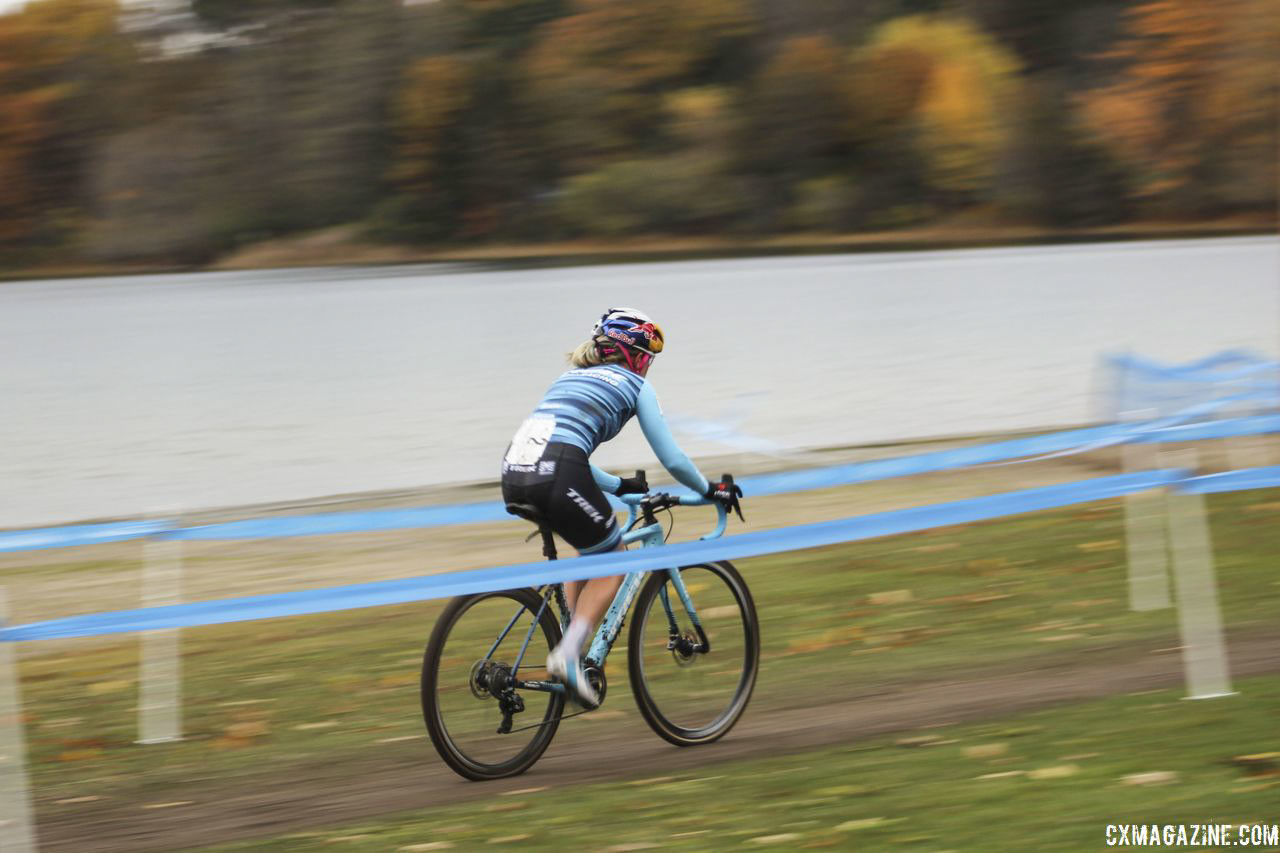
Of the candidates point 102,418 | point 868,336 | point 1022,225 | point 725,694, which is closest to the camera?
point 725,694

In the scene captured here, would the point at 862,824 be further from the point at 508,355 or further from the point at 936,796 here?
the point at 508,355

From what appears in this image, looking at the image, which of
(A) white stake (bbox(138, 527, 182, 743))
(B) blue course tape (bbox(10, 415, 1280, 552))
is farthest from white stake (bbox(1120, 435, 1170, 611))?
(A) white stake (bbox(138, 527, 182, 743))

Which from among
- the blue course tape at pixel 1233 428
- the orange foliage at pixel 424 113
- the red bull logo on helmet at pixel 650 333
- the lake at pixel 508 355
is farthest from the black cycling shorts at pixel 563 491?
the orange foliage at pixel 424 113

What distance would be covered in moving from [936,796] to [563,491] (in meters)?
1.73

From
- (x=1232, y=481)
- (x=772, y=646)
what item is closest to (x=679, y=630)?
(x=772, y=646)

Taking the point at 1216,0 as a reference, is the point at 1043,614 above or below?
below

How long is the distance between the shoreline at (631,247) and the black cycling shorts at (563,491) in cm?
6065

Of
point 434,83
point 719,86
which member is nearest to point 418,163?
point 434,83

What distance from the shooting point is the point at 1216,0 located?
56.1 m

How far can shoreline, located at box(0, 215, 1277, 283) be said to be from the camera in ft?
212

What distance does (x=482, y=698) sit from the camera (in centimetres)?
580

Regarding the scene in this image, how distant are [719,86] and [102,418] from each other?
165 feet

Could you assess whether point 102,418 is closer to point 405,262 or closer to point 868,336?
point 868,336

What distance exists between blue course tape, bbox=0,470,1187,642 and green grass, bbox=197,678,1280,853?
0.83 m
